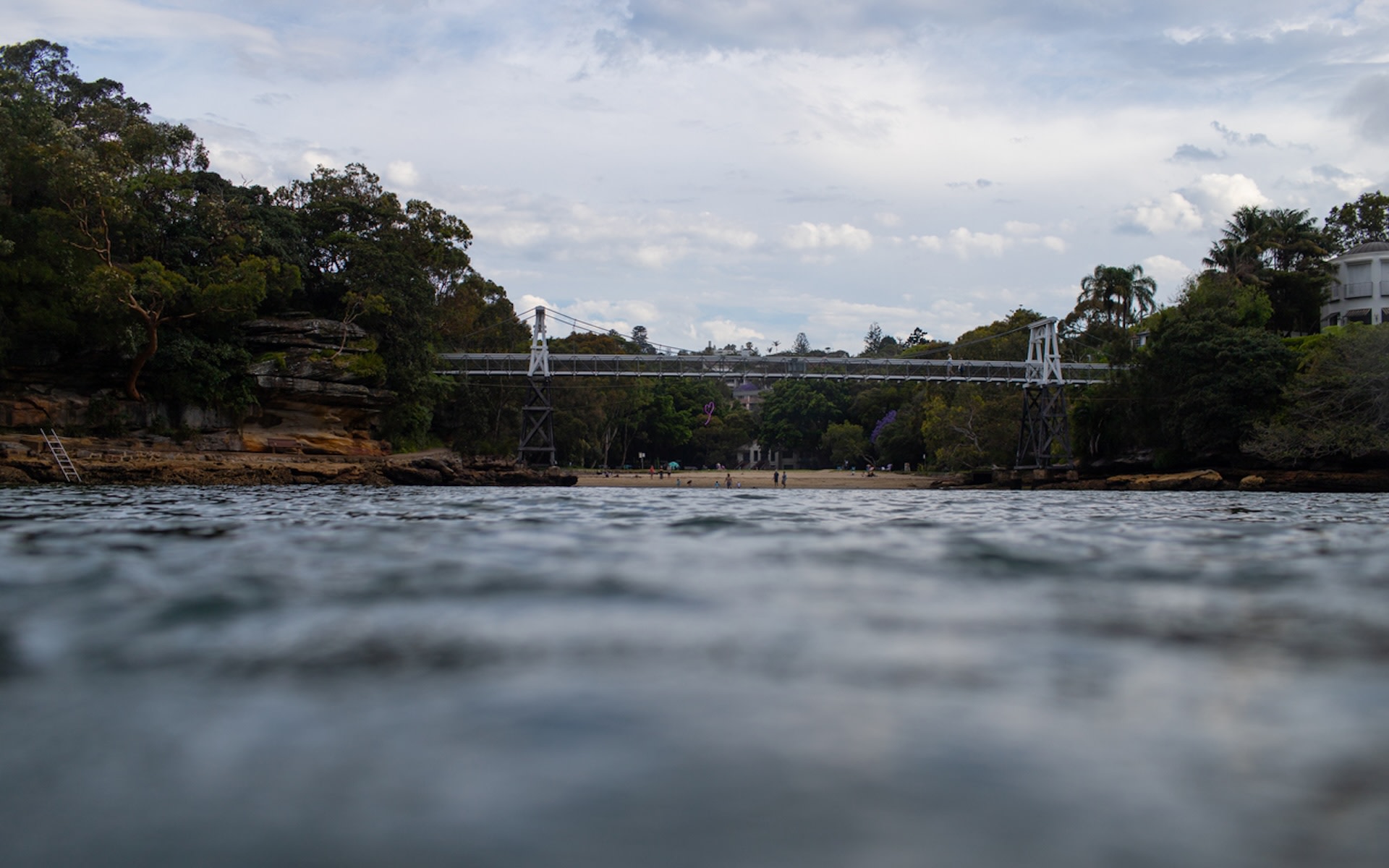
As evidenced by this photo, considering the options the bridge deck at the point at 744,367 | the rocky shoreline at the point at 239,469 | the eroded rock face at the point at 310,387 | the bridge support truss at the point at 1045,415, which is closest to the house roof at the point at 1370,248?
the bridge deck at the point at 744,367

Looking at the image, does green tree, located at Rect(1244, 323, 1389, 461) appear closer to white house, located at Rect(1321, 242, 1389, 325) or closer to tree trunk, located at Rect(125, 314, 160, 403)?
white house, located at Rect(1321, 242, 1389, 325)

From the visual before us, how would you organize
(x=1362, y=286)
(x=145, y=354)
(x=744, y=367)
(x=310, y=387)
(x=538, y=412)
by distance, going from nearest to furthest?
(x=145, y=354), (x=310, y=387), (x=538, y=412), (x=1362, y=286), (x=744, y=367)

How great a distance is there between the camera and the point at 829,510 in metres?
13.6

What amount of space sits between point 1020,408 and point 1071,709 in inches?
2046

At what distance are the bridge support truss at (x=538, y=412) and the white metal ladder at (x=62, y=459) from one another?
67.9 ft

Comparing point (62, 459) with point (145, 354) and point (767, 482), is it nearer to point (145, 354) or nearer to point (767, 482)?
point (145, 354)

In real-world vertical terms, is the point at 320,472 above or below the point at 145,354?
below

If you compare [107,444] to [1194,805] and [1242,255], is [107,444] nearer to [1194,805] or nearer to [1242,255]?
[1194,805]

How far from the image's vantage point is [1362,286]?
158 feet

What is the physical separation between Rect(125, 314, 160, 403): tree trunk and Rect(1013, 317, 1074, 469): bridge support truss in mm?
37597

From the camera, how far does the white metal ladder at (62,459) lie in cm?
2367

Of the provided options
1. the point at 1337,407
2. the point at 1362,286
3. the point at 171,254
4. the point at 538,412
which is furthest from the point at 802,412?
the point at 171,254

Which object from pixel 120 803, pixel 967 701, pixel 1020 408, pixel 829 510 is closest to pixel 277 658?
pixel 120 803

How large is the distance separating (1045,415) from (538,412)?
26.6 m
